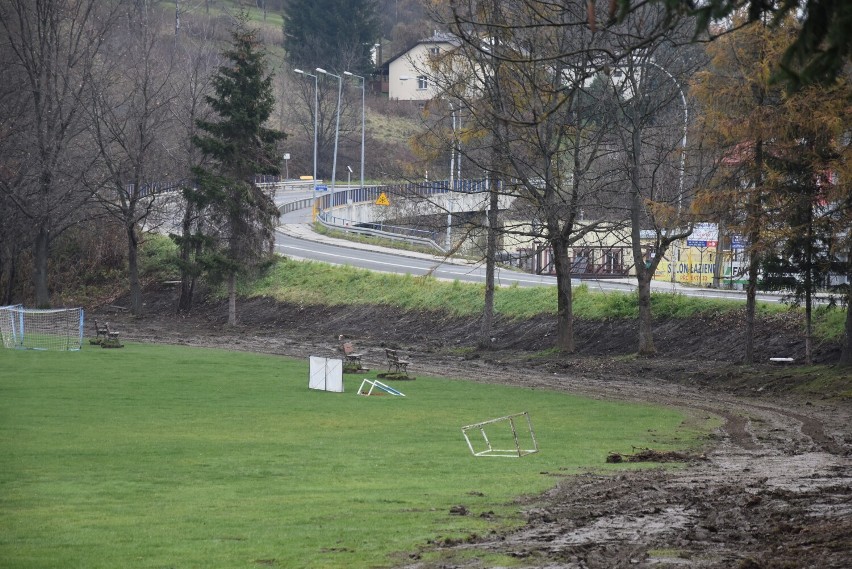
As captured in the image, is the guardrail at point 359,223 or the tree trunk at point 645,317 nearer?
the tree trunk at point 645,317

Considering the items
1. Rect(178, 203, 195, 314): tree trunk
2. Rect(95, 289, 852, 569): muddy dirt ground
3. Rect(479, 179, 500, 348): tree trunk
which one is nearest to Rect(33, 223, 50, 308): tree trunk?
Rect(95, 289, 852, 569): muddy dirt ground

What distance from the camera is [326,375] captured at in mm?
29375

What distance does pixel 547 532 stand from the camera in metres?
12.4

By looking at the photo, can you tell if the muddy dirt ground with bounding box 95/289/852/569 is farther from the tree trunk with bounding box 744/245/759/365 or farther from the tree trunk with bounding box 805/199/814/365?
the tree trunk with bounding box 805/199/814/365

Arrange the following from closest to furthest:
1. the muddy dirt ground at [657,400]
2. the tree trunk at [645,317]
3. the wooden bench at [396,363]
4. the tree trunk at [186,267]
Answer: the muddy dirt ground at [657,400], the wooden bench at [396,363], the tree trunk at [645,317], the tree trunk at [186,267]

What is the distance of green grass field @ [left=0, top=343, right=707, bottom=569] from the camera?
12133 mm

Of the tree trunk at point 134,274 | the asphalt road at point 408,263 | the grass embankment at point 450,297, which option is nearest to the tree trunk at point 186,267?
the tree trunk at point 134,274

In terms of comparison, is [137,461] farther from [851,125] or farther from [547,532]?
[851,125]

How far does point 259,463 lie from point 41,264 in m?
44.0

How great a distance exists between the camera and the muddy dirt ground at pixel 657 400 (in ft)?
37.1

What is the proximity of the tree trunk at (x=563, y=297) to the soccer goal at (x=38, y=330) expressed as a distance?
18.5m

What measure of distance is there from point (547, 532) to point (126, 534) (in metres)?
4.93

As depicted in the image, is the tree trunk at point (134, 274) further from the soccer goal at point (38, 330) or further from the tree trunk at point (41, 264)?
the soccer goal at point (38, 330)

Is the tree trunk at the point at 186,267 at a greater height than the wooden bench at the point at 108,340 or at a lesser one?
greater
